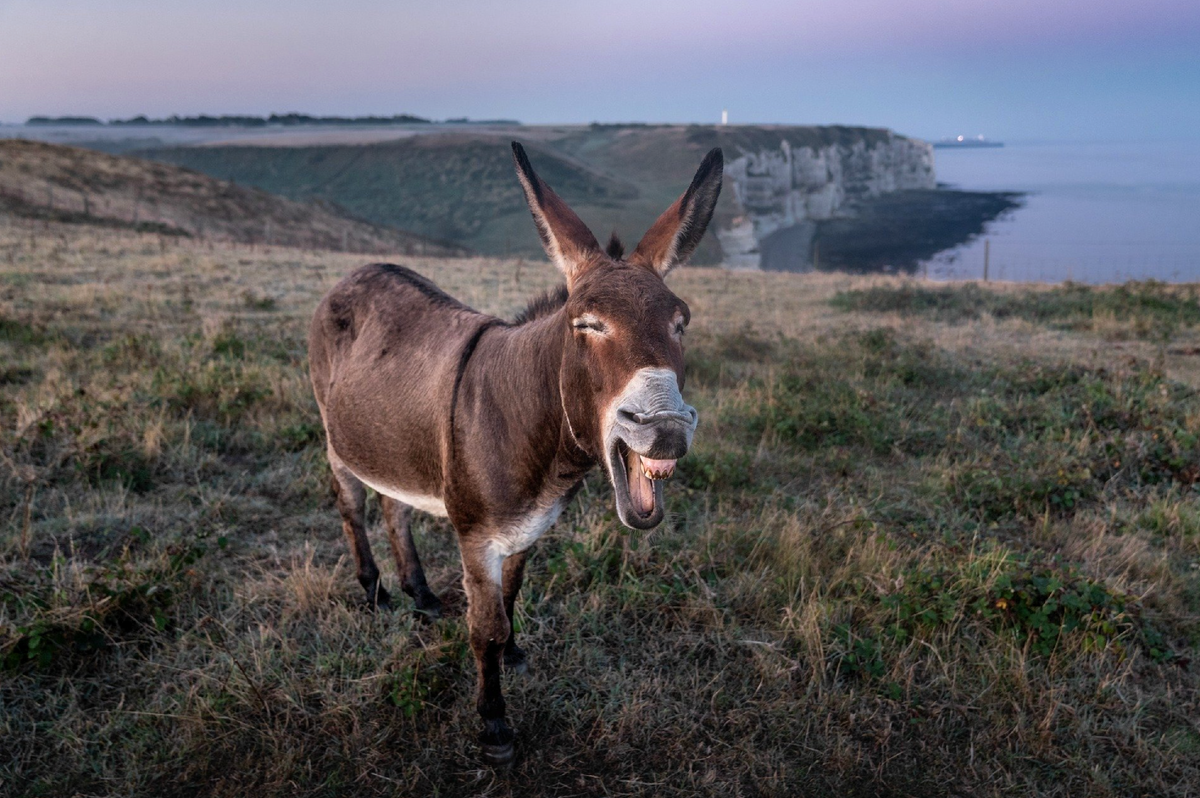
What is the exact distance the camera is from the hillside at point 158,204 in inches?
1261

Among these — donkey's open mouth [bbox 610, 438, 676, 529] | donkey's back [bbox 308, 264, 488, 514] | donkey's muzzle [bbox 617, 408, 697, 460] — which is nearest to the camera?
donkey's muzzle [bbox 617, 408, 697, 460]

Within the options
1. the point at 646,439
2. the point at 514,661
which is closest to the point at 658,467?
the point at 646,439

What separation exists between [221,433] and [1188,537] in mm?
8127

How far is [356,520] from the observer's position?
14.1 ft

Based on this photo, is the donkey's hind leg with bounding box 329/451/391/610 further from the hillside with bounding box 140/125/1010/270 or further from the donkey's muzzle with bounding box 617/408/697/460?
the hillside with bounding box 140/125/1010/270

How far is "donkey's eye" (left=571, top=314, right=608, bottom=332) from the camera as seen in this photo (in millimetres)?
2350

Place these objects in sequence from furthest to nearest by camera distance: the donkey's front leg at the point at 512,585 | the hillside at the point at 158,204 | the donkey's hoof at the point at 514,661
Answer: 1. the hillside at the point at 158,204
2. the donkey's hoof at the point at 514,661
3. the donkey's front leg at the point at 512,585

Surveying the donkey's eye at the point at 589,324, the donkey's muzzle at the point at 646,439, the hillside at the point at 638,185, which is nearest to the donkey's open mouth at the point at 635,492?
the donkey's muzzle at the point at 646,439

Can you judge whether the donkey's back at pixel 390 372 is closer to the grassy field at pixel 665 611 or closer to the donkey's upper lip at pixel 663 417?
the grassy field at pixel 665 611

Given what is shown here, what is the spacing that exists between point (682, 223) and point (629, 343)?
77 cm

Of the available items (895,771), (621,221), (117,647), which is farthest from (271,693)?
(621,221)

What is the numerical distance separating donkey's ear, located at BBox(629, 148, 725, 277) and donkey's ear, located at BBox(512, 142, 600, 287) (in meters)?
0.21

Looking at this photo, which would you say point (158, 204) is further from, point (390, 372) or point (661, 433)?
point (661, 433)

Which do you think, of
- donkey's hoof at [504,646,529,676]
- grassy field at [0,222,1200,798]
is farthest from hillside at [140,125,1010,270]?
donkey's hoof at [504,646,529,676]
